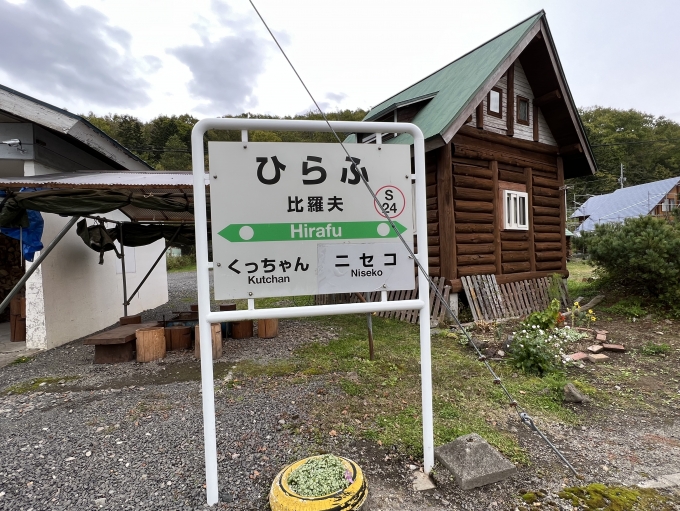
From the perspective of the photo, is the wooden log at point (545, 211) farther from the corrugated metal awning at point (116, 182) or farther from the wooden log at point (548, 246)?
the corrugated metal awning at point (116, 182)

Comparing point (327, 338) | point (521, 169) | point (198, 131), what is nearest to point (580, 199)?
point (521, 169)

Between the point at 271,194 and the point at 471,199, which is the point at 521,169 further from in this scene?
the point at 271,194

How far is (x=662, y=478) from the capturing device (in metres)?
2.35

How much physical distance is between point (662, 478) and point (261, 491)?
2.75 meters

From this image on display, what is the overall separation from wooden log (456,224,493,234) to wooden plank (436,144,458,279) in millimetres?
265

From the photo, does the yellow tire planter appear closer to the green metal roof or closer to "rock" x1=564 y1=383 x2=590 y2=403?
Answer: "rock" x1=564 y1=383 x2=590 y2=403

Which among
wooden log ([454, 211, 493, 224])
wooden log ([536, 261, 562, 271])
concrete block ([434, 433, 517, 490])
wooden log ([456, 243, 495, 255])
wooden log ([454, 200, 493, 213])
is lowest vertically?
concrete block ([434, 433, 517, 490])

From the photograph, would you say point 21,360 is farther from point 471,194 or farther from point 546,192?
point 546,192

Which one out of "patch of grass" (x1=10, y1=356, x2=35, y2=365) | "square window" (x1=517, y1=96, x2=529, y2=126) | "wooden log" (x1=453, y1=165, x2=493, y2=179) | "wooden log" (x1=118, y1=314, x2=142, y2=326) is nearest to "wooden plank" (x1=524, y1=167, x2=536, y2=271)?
"square window" (x1=517, y1=96, x2=529, y2=126)

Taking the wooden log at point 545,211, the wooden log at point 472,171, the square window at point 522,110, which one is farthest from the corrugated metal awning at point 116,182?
the wooden log at point 545,211

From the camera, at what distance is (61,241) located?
20.2 ft

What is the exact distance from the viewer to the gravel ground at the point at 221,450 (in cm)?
219

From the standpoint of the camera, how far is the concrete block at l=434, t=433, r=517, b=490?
2.23 meters

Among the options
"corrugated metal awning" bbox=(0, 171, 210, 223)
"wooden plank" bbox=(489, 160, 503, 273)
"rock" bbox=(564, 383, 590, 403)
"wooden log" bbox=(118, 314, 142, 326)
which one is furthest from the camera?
"wooden plank" bbox=(489, 160, 503, 273)
